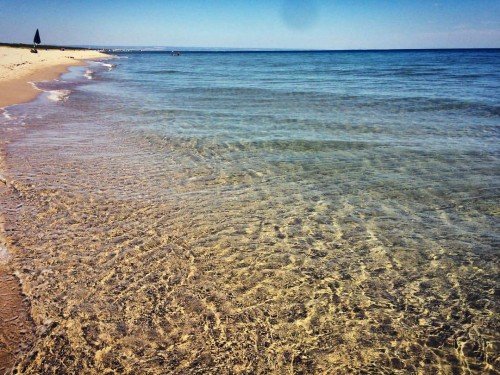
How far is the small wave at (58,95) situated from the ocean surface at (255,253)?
8.29 m

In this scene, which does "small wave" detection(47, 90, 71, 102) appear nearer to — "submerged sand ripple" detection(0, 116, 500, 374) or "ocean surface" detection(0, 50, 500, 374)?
"ocean surface" detection(0, 50, 500, 374)

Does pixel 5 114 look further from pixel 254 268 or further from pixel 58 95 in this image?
pixel 254 268

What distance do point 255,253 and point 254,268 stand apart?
1.16ft

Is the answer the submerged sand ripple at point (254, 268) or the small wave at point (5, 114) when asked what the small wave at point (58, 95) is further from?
the submerged sand ripple at point (254, 268)

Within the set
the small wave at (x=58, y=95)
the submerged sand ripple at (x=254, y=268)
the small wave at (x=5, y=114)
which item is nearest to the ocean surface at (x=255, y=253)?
the submerged sand ripple at (x=254, y=268)

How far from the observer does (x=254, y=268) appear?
457 cm

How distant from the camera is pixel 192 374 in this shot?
308 centimetres

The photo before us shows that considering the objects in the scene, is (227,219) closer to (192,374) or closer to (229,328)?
(229,328)

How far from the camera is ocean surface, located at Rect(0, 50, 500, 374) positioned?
3355mm

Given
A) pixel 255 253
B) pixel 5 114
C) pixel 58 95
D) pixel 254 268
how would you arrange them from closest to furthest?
pixel 254 268 → pixel 255 253 → pixel 5 114 → pixel 58 95

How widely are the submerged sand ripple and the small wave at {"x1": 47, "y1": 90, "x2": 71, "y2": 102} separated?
11094mm

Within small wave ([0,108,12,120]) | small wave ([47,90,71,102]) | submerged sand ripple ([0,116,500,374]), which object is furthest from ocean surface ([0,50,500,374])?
small wave ([47,90,71,102])

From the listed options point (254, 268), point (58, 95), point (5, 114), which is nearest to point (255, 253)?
point (254, 268)

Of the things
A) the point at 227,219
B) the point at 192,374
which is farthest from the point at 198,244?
the point at 192,374
